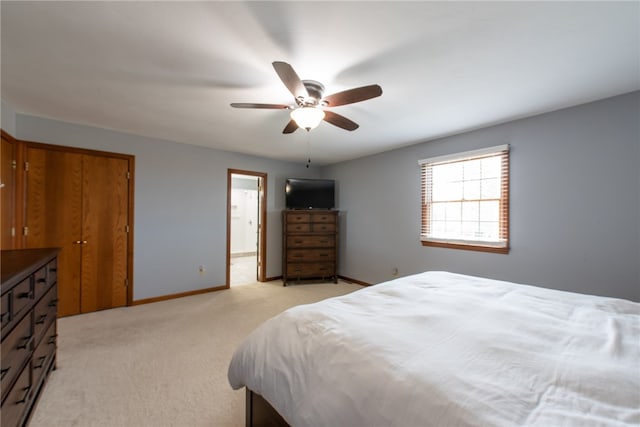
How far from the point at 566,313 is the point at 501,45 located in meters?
1.64

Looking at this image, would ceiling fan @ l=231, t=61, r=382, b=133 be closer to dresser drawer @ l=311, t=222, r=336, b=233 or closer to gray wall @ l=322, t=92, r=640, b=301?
gray wall @ l=322, t=92, r=640, b=301

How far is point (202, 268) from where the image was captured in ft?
13.3

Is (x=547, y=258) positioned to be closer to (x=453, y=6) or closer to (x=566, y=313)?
(x=566, y=313)

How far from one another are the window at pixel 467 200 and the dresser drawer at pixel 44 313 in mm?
3863

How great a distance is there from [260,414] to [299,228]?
344cm

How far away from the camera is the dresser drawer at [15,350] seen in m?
1.10

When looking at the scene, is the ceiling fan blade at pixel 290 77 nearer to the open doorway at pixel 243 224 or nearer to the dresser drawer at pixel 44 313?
the dresser drawer at pixel 44 313

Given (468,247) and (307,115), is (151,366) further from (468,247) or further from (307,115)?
(468,247)

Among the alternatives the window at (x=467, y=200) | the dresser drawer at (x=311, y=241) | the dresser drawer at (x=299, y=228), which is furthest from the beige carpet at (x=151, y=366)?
the window at (x=467, y=200)

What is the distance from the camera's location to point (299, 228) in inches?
184

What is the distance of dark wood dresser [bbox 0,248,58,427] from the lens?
3.68 feet

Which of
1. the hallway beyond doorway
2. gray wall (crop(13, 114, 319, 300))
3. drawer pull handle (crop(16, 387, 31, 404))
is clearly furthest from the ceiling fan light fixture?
the hallway beyond doorway

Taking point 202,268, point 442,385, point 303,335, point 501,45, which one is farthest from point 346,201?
point 442,385

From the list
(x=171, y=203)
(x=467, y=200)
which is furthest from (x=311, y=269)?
(x=467, y=200)
